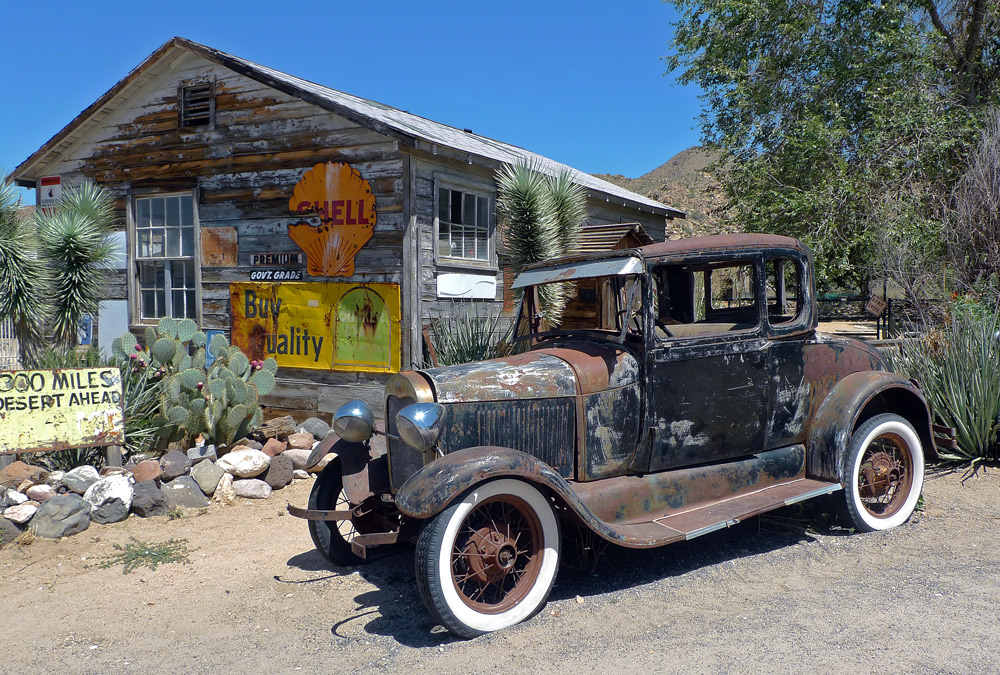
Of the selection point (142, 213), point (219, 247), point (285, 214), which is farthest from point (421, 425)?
point (142, 213)

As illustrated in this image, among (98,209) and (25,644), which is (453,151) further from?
(25,644)

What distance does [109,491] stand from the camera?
5547 millimetres

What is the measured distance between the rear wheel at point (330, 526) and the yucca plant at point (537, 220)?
4.18 meters

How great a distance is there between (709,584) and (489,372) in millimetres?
1767

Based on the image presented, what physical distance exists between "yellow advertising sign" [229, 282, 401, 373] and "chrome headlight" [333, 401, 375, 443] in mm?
4132

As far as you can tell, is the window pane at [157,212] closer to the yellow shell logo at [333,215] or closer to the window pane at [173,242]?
the window pane at [173,242]

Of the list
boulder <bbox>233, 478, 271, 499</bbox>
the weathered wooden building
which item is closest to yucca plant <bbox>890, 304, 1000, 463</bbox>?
the weathered wooden building

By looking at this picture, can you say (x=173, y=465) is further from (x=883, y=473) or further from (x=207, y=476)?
(x=883, y=473)

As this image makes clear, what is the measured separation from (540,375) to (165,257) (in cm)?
780

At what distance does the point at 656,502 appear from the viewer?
4.24m

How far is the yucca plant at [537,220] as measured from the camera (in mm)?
8578

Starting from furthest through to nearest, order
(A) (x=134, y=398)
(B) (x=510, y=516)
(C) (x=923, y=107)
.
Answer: (C) (x=923, y=107)
(A) (x=134, y=398)
(B) (x=510, y=516)

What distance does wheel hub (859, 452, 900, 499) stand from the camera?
16.5ft

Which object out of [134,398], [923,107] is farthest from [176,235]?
[923,107]
